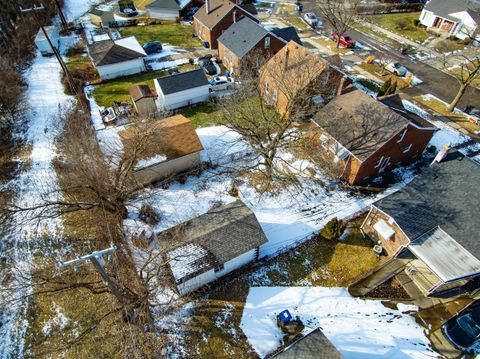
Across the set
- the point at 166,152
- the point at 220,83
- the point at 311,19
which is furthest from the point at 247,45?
the point at 311,19

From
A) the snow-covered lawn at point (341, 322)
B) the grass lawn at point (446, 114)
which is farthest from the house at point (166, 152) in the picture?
the grass lawn at point (446, 114)

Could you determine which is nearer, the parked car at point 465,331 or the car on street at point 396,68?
the parked car at point 465,331

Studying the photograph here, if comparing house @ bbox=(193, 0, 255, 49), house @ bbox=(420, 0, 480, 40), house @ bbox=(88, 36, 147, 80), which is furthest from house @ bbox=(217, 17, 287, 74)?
house @ bbox=(420, 0, 480, 40)

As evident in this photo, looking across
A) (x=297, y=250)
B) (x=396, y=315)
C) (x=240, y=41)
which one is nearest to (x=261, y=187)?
(x=297, y=250)

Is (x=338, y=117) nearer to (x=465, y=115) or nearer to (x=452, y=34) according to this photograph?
(x=465, y=115)

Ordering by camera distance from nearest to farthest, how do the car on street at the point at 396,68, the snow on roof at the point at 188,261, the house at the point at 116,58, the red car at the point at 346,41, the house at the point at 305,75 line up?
the snow on roof at the point at 188,261 < the house at the point at 305,75 < the house at the point at 116,58 < the car on street at the point at 396,68 < the red car at the point at 346,41

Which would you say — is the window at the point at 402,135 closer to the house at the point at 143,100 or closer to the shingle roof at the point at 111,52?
the house at the point at 143,100
